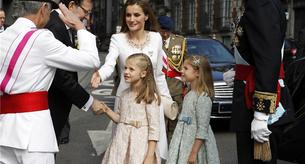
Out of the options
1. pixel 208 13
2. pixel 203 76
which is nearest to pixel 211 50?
pixel 203 76

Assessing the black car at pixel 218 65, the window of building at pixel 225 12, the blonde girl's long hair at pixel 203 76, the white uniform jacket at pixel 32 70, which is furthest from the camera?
the window of building at pixel 225 12

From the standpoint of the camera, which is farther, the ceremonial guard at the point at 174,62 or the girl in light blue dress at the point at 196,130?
the ceremonial guard at the point at 174,62

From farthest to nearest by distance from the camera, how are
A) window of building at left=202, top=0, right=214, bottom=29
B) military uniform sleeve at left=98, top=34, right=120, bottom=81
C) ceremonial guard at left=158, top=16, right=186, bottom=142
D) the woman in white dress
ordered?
window of building at left=202, top=0, right=214, bottom=29 < ceremonial guard at left=158, top=16, right=186, bottom=142 < the woman in white dress < military uniform sleeve at left=98, top=34, right=120, bottom=81

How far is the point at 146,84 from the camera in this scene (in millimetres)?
4625

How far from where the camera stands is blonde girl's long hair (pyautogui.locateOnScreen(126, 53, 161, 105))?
4.57 m

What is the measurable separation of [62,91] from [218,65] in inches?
246

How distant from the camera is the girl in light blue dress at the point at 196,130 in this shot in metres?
5.00

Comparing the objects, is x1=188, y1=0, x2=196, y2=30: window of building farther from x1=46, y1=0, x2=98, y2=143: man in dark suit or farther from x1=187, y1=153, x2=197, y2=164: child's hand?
x1=46, y1=0, x2=98, y2=143: man in dark suit

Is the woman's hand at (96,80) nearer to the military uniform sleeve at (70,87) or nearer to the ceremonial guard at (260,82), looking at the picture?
the military uniform sleeve at (70,87)

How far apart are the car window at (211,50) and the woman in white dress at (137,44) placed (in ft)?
18.3

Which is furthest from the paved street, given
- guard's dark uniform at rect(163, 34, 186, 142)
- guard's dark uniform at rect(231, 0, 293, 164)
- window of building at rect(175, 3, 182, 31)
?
window of building at rect(175, 3, 182, 31)

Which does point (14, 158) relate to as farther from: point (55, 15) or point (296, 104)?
point (296, 104)

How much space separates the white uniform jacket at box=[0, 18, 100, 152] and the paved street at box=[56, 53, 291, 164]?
3806 mm

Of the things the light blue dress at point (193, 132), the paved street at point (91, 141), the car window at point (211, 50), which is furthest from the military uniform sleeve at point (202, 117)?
the car window at point (211, 50)
